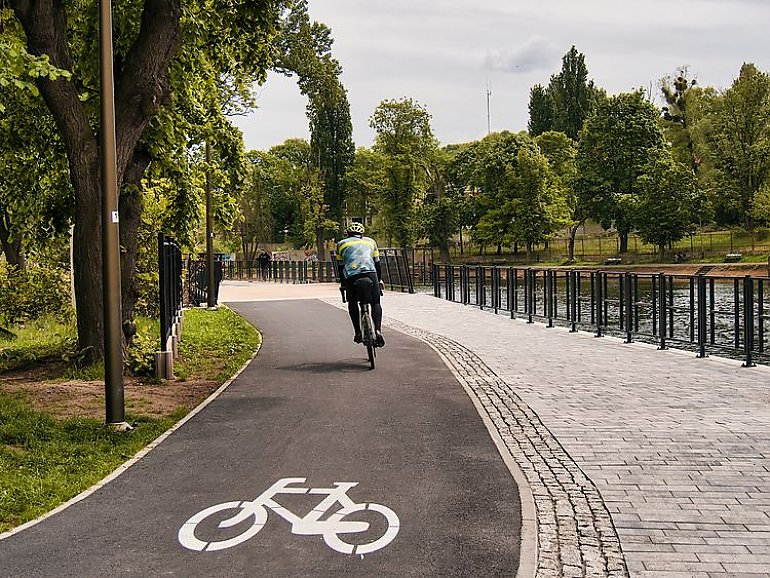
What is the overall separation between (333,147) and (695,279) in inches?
2210

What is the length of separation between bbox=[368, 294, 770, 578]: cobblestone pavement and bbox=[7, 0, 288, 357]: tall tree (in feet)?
17.0

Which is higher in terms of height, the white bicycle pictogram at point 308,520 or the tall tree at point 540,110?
the tall tree at point 540,110

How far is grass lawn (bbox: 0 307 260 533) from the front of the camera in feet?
22.1

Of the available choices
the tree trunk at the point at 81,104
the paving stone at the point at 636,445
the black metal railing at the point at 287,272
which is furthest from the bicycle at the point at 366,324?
the black metal railing at the point at 287,272

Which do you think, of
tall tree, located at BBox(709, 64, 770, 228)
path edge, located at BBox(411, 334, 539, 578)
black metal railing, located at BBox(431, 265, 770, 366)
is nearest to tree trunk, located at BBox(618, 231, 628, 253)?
tall tree, located at BBox(709, 64, 770, 228)

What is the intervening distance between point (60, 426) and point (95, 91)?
580 cm

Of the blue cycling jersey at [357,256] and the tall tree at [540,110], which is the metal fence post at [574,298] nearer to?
the blue cycling jersey at [357,256]

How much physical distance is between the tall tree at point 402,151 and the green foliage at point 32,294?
4842 centimetres

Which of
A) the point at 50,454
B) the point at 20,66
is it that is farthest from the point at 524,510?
the point at 20,66

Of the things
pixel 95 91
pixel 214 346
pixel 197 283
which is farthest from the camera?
pixel 197 283

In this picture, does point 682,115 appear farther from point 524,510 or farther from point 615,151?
point 524,510

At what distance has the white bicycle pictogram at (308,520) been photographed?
5375 mm

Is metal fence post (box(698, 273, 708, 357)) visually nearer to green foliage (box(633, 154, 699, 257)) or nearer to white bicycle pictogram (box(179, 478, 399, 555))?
white bicycle pictogram (box(179, 478, 399, 555))

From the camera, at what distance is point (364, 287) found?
42.9ft
